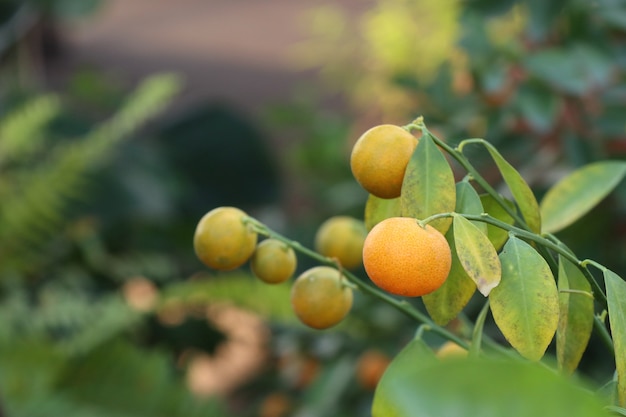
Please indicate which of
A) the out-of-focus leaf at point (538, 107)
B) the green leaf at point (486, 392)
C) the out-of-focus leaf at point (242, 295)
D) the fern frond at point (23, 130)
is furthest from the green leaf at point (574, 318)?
the fern frond at point (23, 130)

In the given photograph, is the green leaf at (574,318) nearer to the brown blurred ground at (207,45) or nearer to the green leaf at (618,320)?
the green leaf at (618,320)

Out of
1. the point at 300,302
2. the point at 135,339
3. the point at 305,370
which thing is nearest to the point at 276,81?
the point at 135,339

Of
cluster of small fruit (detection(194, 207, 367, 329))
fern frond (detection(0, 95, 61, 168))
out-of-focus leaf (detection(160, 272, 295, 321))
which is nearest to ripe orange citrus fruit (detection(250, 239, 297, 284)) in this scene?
cluster of small fruit (detection(194, 207, 367, 329))

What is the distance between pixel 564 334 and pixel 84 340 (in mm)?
703

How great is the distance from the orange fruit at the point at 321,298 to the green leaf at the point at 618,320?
0.09 metres

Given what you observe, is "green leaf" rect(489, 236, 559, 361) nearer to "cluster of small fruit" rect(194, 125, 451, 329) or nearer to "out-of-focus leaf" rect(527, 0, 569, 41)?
"cluster of small fruit" rect(194, 125, 451, 329)

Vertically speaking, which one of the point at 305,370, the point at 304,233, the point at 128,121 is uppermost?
the point at 128,121

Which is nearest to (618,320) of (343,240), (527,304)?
(527,304)

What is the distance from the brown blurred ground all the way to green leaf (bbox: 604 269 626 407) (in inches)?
93.3

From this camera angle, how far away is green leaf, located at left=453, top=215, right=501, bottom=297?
0.22m

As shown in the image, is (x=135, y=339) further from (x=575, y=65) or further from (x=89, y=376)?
(x=575, y=65)

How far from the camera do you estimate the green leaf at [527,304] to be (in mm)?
228

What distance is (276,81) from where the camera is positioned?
9.43ft

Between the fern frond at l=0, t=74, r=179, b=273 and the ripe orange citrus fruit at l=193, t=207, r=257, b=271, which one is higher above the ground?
the ripe orange citrus fruit at l=193, t=207, r=257, b=271
